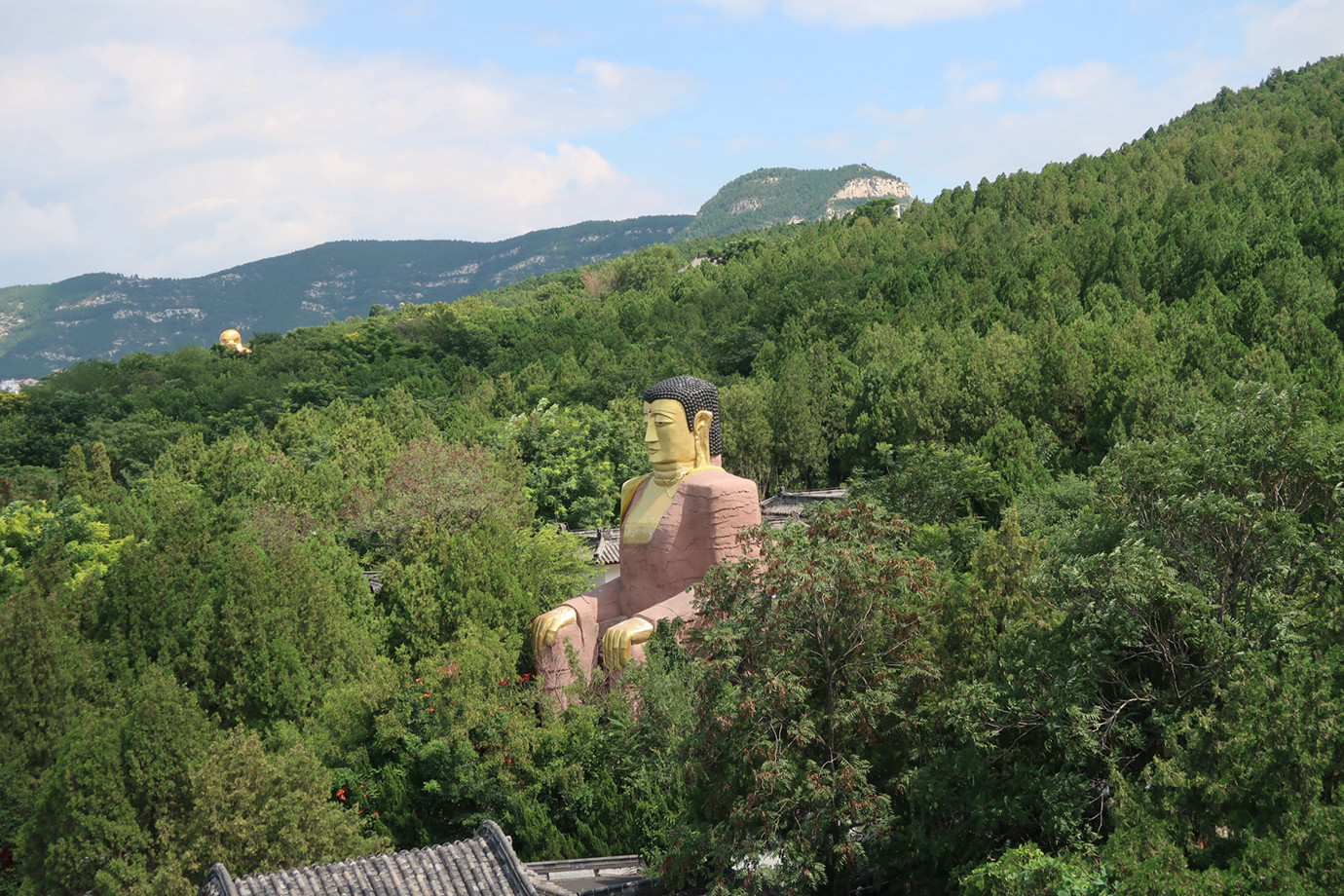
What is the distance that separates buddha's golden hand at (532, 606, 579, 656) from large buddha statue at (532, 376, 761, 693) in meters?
0.02

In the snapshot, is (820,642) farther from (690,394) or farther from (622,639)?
(690,394)

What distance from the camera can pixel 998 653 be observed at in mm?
13617

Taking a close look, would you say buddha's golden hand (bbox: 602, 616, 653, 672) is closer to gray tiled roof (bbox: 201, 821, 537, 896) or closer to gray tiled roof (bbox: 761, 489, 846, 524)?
gray tiled roof (bbox: 201, 821, 537, 896)

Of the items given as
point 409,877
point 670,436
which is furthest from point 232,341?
point 409,877

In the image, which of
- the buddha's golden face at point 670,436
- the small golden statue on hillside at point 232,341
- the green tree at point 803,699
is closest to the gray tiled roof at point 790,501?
the buddha's golden face at point 670,436

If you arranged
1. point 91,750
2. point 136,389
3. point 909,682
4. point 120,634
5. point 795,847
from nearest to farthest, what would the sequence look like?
point 795,847 < point 909,682 < point 91,750 < point 120,634 < point 136,389

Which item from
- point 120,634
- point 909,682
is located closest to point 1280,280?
point 909,682

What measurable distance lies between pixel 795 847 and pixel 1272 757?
15.3 ft

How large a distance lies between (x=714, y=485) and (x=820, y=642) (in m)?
5.19

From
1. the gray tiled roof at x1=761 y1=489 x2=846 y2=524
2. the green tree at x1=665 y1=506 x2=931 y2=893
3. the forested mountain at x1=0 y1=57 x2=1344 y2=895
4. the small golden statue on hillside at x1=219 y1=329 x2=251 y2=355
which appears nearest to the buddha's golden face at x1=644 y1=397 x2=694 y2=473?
the forested mountain at x1=0 y1=57 x2=1344 y2=895

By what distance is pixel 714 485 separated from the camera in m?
17.4

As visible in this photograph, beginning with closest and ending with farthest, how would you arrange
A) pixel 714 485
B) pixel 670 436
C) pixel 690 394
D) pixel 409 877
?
1. pixel 409 877
2. pixel 714 485
3. pixel 670 436
4. pixel 690 394

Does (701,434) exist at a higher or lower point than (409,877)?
higher

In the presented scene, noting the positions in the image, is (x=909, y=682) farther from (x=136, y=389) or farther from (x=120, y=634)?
(x=136, y=389)
